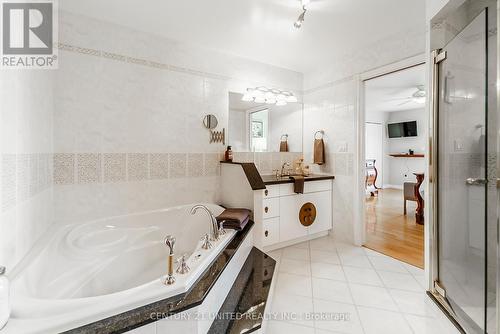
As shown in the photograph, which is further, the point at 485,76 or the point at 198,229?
the point at 198,229

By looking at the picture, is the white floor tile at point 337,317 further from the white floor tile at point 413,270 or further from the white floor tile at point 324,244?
the white floor tile at point 324,244

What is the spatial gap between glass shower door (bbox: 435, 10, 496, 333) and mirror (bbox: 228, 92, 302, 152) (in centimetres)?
198

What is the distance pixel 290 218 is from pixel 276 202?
30 cm

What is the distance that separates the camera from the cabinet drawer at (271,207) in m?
2.54

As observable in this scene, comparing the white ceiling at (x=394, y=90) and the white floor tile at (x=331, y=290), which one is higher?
the white ceiling at (x=394, y=90)

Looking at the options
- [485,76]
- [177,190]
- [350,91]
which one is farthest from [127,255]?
[350,91]

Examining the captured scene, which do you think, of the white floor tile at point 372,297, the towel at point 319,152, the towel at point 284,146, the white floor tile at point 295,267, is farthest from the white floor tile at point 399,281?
the towel at point 284,146

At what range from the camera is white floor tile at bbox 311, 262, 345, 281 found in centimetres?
212

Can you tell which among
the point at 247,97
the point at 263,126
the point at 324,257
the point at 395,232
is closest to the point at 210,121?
the point at 247,97

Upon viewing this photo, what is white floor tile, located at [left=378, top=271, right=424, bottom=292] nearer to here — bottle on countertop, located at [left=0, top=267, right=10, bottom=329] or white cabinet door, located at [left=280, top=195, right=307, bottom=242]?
white cabinet door, located at [left=280, top=195, right=307, bottom=242]

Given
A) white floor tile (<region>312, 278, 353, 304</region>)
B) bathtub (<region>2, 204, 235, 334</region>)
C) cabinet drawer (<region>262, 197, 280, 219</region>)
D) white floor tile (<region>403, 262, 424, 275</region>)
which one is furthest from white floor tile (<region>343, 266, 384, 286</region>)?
bathtub (<region>2, 204, 235, 334</region>)

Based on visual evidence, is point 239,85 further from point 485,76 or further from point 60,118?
point 485,76

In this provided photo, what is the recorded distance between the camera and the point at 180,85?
2.55 m

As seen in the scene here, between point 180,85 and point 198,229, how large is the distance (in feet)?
5.21
